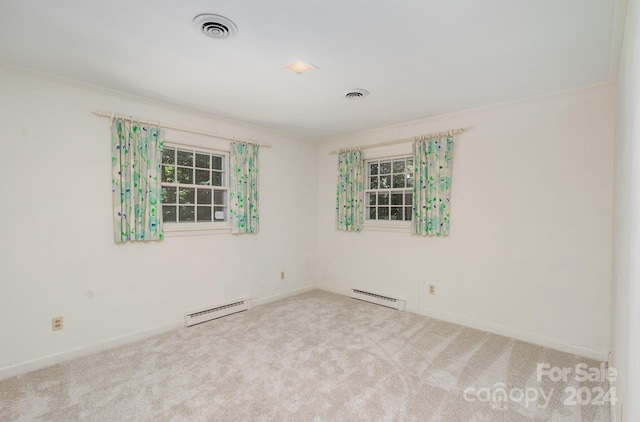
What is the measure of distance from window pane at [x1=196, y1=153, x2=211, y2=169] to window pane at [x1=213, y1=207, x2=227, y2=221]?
0.55m

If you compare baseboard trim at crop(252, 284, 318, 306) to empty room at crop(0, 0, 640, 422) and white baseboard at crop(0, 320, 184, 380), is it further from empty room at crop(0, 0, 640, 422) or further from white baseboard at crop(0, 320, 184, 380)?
white baseboard at crop(0, 320, 184, 380)

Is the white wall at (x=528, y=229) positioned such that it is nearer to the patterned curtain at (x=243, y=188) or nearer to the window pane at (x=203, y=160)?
the patterned curtain at (x=243, y=188)

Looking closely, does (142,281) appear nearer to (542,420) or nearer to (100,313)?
(100,313)

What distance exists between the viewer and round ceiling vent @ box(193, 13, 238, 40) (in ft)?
5.77

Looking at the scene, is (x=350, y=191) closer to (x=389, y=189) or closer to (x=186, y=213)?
(x=389, y=189)

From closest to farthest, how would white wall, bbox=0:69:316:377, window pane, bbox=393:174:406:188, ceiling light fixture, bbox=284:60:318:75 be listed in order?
ceiling light fixture, bbox=284:60:318:75 → white wall, bbox=0:69:316:377 → window pane, bbox=393:174:406:188

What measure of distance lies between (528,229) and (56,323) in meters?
4.57

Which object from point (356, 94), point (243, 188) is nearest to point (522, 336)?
point (356, 94)

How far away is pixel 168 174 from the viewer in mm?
3385

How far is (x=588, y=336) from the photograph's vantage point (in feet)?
8.98

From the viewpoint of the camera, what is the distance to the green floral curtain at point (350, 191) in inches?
174

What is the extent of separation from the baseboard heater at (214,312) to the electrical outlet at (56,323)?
112 centimetres

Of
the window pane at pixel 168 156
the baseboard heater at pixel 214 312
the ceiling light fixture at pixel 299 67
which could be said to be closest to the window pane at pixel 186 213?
the window pane at pixel 168 156

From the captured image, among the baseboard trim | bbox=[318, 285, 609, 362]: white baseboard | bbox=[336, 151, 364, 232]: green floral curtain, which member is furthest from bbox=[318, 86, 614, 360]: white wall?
the baseboard trim
